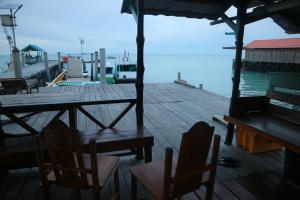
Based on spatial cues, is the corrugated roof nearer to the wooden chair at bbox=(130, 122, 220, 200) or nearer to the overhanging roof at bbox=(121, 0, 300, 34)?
the overhanging roof at bbox=(121, 0, 300, 34)

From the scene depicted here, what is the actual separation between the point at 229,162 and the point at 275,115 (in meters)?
1.31

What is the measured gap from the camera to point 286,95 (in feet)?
12.5

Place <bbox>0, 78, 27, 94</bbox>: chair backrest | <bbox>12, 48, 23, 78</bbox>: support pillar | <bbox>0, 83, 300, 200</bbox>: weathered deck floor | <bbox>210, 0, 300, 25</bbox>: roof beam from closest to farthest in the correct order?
<bbox>0, 83, 300, 200</bbox>: weathered deck floor
<bbox>210, 0, 300, 25</bbox>: roof beam
<bbox>0, 78, 27, 94</bbox>: chair backrest
<bbox>12, 48, 23, 78</bbox>: support pillar

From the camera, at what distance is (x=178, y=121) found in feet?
20.1

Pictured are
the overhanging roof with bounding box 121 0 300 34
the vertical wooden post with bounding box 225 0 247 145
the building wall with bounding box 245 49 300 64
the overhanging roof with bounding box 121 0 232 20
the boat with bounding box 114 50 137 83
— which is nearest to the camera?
the overhanging roof with bounding box 121 0 300 34

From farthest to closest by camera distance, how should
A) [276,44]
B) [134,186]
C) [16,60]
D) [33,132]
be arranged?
[276,44] < [16,60] < [33,132] < [134,186]

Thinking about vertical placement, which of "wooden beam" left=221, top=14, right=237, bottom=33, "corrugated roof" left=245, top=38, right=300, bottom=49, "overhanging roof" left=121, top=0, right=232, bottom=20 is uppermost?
"corrugated roof" left=245, top=38, right=300, bottom=49

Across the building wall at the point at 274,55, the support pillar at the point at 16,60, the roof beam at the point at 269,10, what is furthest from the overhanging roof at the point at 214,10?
the building wall at the point at 274,55

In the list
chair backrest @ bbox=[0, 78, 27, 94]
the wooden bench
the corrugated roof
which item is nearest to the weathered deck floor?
the wooden bench

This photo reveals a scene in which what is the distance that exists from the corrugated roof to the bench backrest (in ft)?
69.3

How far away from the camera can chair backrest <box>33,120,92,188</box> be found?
188 centimetres

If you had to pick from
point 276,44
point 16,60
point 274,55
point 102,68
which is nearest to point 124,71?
point 102,68

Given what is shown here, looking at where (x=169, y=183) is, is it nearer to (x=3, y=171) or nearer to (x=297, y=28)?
(x=3, y=171)

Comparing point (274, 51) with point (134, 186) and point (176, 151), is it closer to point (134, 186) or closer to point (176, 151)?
point (176, 151)
